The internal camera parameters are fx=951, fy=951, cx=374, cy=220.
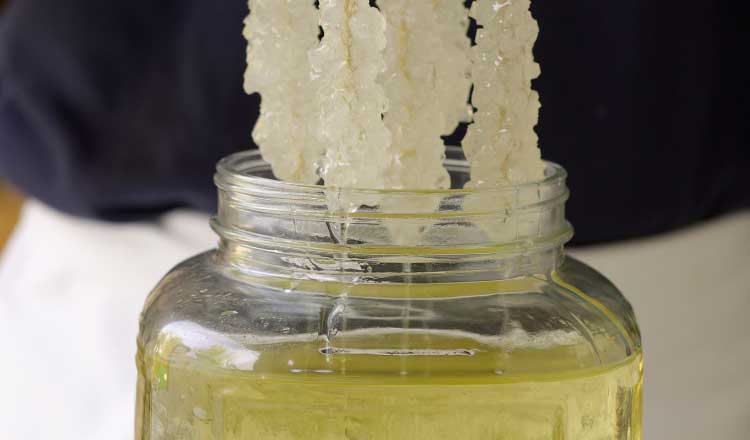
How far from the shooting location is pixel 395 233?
294 millimetres

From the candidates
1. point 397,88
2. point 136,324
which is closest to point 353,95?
point 397,88

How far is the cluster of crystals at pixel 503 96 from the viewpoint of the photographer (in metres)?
0.31

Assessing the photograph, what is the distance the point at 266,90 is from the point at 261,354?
0.35 feet

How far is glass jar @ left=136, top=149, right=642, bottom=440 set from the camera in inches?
10.9

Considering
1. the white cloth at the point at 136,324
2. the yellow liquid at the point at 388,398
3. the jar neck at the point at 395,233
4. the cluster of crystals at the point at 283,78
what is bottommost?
the white cloth at the point at 136,324

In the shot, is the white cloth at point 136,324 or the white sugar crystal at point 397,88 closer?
the white sugar crystal at point 397,88

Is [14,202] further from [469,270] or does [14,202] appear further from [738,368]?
[469,270]

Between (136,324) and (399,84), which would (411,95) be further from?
(136,324)

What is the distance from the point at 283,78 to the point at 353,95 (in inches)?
1.8

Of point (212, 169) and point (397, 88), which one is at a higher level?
point (397, 88)

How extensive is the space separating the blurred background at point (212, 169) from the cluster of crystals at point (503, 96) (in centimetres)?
36

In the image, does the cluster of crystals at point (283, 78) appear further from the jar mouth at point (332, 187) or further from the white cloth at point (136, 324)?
the white cloth at point (136, 324)

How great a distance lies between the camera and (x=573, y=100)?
2.38 ft

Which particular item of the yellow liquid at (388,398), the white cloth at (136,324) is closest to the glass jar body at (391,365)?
the yellow liquid at (388,398)
